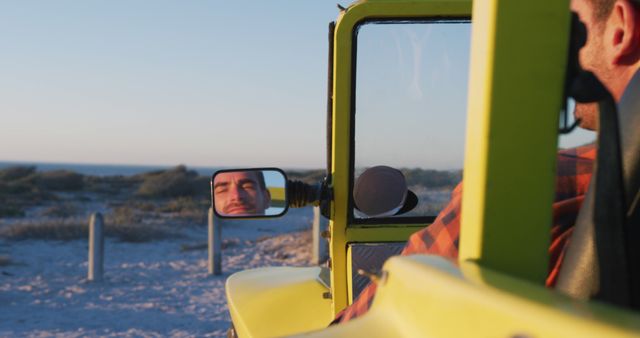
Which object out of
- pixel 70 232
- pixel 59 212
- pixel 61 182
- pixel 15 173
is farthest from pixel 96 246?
pixel 15 173

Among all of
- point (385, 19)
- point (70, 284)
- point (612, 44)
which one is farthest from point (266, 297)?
point (70, 284)

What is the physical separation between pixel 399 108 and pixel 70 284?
9.26 m

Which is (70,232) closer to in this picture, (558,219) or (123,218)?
(123,218)

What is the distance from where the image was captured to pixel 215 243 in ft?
37.5

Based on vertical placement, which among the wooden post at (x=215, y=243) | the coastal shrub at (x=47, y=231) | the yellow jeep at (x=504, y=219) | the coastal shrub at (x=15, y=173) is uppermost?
the yellow jeep at (x=504, y=219)

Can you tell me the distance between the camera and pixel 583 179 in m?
1.44

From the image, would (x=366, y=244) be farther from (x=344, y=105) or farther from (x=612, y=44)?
(x=612, y=44)

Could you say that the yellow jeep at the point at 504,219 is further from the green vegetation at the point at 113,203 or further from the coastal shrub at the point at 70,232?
the coastal shrub at the point at 70,232

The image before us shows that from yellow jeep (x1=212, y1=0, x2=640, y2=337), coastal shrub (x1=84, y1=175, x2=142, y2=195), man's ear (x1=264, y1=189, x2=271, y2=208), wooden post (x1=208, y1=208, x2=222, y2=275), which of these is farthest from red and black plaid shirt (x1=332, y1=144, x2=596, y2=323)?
coastal shrub (x1=84, y1=175, x2=142, y2=195)

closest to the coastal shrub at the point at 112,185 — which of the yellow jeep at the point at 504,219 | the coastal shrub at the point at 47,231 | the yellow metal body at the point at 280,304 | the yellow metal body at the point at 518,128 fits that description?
the coastal shrub at the point at 47,231

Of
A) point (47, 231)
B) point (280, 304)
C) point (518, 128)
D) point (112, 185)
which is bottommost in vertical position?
point (112, 185)

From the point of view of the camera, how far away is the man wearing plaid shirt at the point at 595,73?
4.08ft

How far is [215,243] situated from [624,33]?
10487 mm

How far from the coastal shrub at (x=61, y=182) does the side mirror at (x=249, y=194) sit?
3752 centimetres
